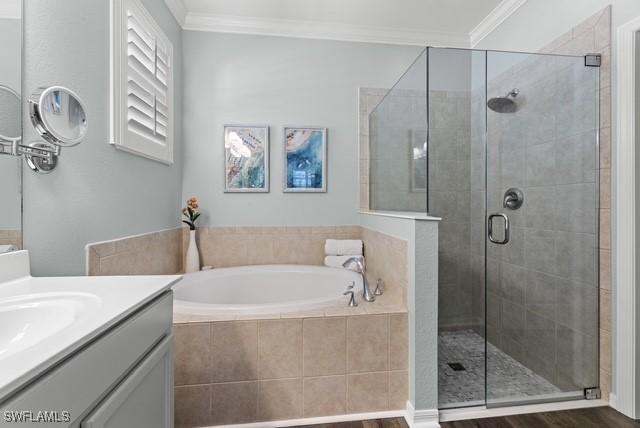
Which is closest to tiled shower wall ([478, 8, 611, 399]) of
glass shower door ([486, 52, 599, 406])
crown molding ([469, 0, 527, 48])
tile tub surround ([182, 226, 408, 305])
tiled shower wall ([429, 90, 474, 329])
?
glass shower door ([486, 52, 599, 406])

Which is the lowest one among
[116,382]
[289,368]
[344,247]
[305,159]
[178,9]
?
[289,368]

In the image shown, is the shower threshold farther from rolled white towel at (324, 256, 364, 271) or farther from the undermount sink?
the undermount sink

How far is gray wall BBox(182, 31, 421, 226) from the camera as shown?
2.55m

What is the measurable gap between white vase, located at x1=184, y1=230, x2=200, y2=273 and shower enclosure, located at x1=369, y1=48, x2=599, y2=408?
166 centimetres

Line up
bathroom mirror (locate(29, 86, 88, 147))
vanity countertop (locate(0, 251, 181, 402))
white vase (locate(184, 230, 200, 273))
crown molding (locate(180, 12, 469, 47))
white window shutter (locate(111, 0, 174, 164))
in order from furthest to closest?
crown molding (locate(180, 12, 469, 47)) < white vase (locate(184, 230, 200, 273)) < white window shutter (locate(111, 0, 174, 164)) < bathroom mirror (locate(29, 86, 88, 147)) < vanity countertop (locate(0, 251, 181, 402))

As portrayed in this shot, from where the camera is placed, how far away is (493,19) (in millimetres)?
2455

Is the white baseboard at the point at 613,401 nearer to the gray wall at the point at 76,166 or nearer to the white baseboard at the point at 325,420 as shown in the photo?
the white baseboard at the point at 325,420

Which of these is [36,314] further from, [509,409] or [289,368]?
[509,409]

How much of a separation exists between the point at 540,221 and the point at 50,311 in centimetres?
226

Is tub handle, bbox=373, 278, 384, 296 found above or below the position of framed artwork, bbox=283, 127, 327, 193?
below

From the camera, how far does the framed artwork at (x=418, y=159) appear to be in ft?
5.64

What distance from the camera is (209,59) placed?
254 cm

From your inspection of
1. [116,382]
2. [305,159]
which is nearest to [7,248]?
[116,382]

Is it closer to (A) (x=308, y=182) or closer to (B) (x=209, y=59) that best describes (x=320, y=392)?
(A) (x=308, y=182)
